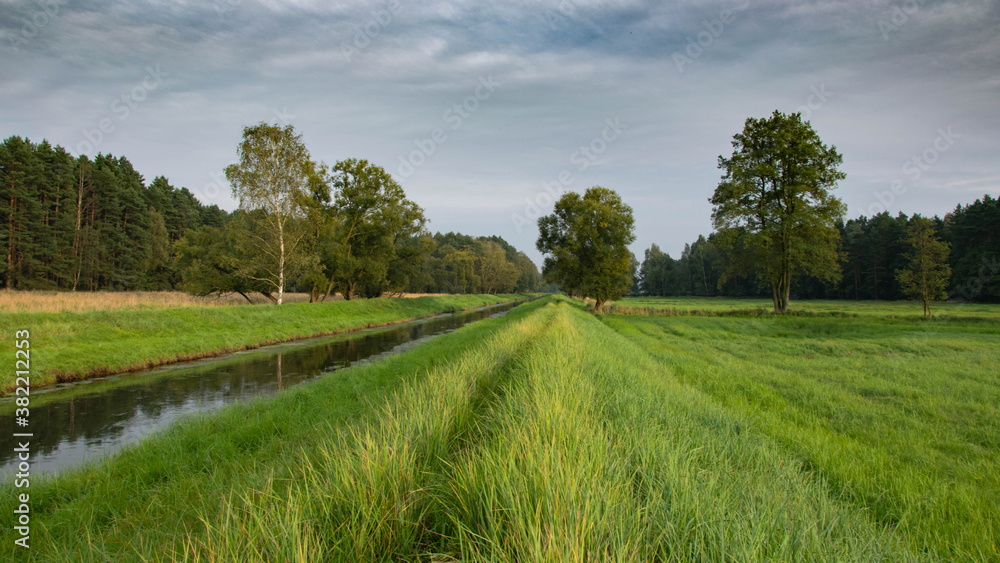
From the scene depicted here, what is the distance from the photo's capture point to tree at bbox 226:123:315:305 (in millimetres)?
25922

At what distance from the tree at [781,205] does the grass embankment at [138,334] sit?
29623 mm

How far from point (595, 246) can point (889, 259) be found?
58.8 meters

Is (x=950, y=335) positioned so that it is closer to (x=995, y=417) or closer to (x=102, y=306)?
(x=995, y=417)

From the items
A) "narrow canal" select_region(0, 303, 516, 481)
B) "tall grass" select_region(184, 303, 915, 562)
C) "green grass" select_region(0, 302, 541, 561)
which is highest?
"tall grass" select_region(184, 303, 915, 562)


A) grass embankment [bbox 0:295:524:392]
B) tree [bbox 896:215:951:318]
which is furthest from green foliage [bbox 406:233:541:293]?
tree [bbox 896:215:951:318]

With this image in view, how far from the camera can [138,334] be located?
14.9 meters

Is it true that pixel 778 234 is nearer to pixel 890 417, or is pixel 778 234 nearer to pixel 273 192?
pixel 890 417

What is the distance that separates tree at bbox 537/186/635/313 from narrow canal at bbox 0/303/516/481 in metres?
23.8

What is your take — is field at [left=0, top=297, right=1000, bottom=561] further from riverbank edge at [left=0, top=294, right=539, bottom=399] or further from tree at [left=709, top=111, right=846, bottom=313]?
tree at [left=709, top=111, right=846, bottom=313]

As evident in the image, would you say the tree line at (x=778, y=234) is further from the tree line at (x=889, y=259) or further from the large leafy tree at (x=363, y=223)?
the large leafy tree at (x=363, y=223)

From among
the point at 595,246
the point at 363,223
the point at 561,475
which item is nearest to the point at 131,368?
the point at 561,475

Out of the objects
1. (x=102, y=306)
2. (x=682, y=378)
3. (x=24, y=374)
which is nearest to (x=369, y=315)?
(x=102, y=306)

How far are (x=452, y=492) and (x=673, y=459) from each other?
1.44 meters

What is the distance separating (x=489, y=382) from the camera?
20.0ft
